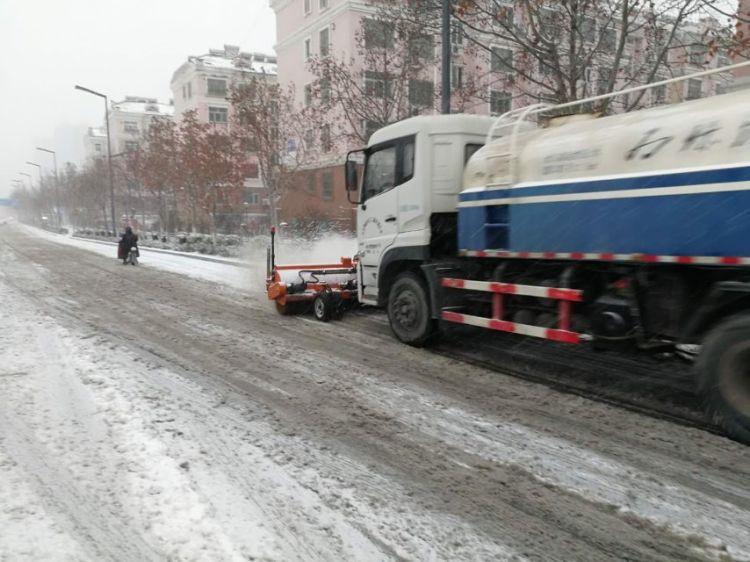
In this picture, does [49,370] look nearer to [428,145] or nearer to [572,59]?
[428,145]

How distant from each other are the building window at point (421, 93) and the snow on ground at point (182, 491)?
1502 centimetres

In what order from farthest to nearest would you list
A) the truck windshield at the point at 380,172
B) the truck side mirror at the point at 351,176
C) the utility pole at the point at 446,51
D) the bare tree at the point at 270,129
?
the bare tree at the point at 270,129, the utility pole at the point at 446,51, the truck side mirror at the point at 351,176, the truck windshield at the point at 380,172

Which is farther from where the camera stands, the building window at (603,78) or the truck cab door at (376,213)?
the building window at (603,78)

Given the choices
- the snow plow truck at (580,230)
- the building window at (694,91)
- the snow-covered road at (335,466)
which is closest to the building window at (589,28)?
the building window at (694,91)

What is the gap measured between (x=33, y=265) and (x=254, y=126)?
9648mm

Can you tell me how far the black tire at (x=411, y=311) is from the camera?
24.0 ft

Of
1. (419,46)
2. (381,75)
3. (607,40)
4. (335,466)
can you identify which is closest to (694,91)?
(607,40)

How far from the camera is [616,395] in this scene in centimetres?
541

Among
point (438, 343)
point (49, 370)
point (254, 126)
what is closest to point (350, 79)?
point (254, 126)

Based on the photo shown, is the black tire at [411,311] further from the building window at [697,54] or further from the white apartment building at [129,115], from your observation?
the white apartment building at [129,115]

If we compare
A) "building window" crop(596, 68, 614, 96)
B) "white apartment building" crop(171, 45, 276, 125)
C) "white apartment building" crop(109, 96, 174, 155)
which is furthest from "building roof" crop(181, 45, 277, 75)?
"building window" crop(596, 68, 614, 96)

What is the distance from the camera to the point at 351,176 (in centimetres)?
802

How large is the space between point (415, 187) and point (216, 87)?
199ft

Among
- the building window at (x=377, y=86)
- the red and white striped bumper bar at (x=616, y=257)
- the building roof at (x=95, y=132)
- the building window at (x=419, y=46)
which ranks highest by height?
the building roof at (x=95, y=132)
